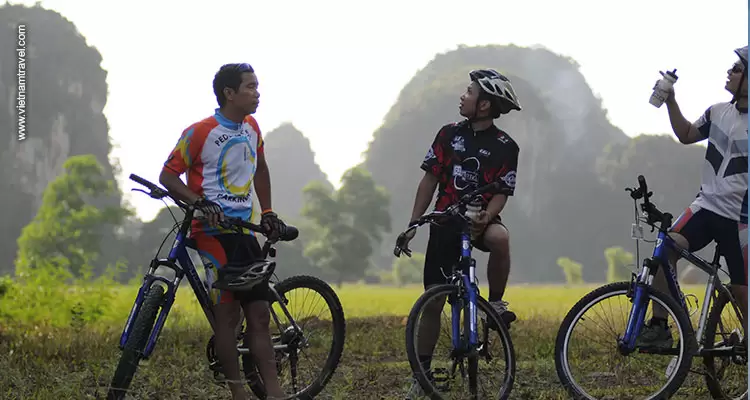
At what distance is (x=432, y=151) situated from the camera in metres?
5.76

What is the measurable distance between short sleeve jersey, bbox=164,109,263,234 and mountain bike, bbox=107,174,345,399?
121 mm

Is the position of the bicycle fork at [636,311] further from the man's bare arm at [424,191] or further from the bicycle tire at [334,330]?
the bicycle tire at [334,330]

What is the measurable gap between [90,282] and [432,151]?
35.3ft

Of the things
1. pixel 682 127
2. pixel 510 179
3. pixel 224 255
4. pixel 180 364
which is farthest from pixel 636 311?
pixel 180 364

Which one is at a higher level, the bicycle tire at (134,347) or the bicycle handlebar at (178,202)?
the bicycle handlebar at (178,202)

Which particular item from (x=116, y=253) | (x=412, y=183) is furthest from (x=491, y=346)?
(x=412, y=183)

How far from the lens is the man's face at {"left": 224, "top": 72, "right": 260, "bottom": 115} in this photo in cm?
508

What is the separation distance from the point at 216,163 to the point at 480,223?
1517mm

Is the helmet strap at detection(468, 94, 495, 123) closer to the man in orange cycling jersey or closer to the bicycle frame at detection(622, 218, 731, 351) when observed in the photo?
the bicycle frame at detection(622, 218, 731, 351)

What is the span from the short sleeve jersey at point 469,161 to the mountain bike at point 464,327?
193 mm

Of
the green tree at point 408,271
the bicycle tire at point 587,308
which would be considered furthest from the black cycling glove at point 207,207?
the green tree at point 408,271

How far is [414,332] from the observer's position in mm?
5148

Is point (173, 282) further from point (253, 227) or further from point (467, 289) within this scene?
point (467, 289)

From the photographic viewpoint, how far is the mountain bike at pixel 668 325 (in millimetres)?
5441
